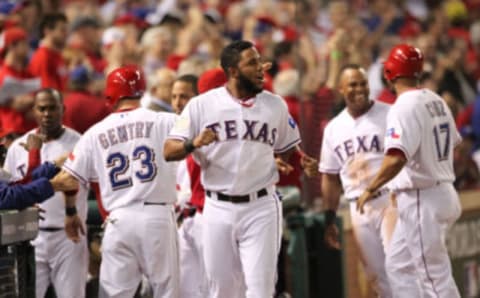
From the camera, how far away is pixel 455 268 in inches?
533

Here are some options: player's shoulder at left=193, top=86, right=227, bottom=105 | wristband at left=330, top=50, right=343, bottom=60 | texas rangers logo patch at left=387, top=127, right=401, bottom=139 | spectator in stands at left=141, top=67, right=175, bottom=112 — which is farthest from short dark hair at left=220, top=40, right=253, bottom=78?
wristband at left=330, top=50, right=343, bottom=60

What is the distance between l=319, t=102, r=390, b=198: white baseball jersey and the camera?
34.4 ft

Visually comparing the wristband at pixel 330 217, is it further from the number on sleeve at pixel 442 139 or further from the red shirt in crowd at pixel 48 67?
the red shirt in crowd at pixel 48 67

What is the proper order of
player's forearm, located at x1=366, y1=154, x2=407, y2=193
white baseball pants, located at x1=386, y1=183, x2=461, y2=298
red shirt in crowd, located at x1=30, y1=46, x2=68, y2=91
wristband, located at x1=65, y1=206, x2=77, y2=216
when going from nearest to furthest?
player's forearm, located at x1=366, y1=154, x2=407, y2=193
wristband, located at x1=65, y1=206, x2=77, y2=216
white baseball pants, located at x1=386, y1=183, x2=461, y2=298
red shirt in crowd, located at x1=30, y1=46, x2=68, y2=91

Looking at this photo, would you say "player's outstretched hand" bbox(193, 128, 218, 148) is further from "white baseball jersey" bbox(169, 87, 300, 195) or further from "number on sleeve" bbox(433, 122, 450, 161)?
"number on sleeve" bbox(433, 122, 450, 161)

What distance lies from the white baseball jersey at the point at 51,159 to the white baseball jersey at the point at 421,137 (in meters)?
2.44

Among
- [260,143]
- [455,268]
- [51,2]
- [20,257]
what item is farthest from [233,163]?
[51,2]

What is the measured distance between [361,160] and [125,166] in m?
2.24

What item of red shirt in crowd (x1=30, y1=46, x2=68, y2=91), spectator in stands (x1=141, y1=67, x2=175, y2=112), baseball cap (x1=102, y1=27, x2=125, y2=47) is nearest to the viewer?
spectator in stands (x1=141, y1=67, x2=175, y2=112)

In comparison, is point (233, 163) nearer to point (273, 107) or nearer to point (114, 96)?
point (273, 107)

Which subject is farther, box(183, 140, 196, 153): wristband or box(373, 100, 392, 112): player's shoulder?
box(373, 100, 392, 112): player's shoulder

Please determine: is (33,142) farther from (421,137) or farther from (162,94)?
(421,137)

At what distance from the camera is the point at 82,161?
9.31 meters

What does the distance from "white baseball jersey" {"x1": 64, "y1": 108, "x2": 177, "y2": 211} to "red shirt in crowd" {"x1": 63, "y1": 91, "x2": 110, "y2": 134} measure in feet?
9.34
